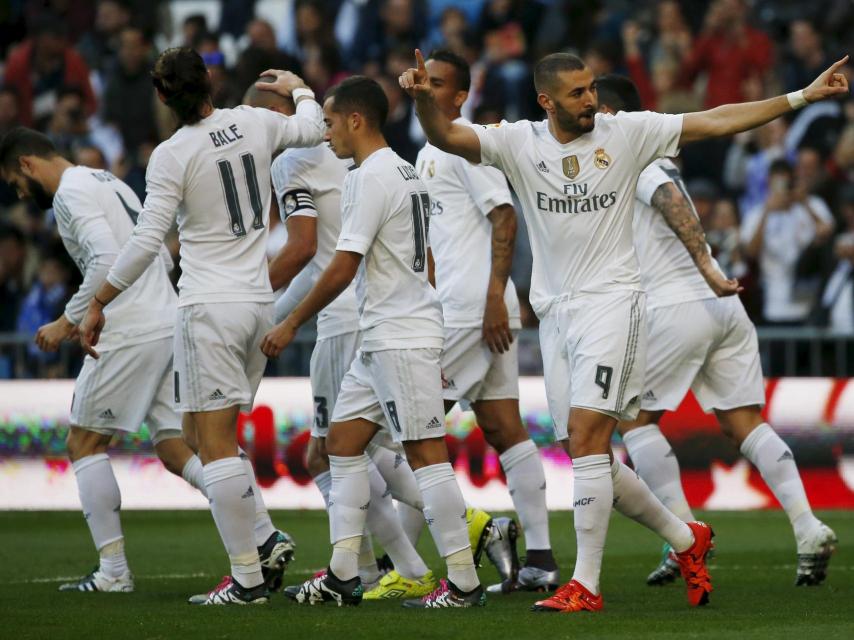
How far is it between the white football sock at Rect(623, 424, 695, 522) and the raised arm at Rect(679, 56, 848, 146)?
2244mm

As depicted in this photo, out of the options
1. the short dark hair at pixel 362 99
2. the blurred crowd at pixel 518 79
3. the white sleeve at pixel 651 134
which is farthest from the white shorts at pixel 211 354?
the blurred crowd at pixel 518 79

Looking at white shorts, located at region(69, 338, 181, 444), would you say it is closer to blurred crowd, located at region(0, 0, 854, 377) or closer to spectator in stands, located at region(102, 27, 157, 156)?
blurred crowd, located at region(0, 0, 854, 377)

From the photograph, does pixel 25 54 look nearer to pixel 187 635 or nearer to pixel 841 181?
pixel 841 181

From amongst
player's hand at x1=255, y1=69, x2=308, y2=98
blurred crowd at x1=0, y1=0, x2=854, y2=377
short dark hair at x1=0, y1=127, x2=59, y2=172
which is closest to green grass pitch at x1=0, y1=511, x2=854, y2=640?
short dark hair at x1=0, y1=127, x2=59, y2=172

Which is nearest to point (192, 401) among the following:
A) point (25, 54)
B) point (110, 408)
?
point (110, 408)

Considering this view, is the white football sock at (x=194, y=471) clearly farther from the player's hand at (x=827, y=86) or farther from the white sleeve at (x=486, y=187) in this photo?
the player's hand at (x=827, y=86)

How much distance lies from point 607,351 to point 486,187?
1662mm

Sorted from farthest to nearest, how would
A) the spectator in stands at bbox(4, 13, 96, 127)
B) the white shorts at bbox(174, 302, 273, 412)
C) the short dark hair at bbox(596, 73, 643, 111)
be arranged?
the spectator in stands at bbox(4, 13, 96, 127) → the short dark hair at bbox(596, 73, 643, 111) → the white shorts at bbox(174, 302, 273, 412)

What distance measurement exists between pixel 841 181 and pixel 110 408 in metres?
8.87

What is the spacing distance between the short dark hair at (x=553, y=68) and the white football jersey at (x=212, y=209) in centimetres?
146

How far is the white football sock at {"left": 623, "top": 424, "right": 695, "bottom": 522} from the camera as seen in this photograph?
8.67 meters

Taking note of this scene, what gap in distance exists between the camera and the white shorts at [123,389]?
8516mm

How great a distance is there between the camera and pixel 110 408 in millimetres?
8547

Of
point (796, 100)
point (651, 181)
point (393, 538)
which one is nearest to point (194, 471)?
point (393, 538)
